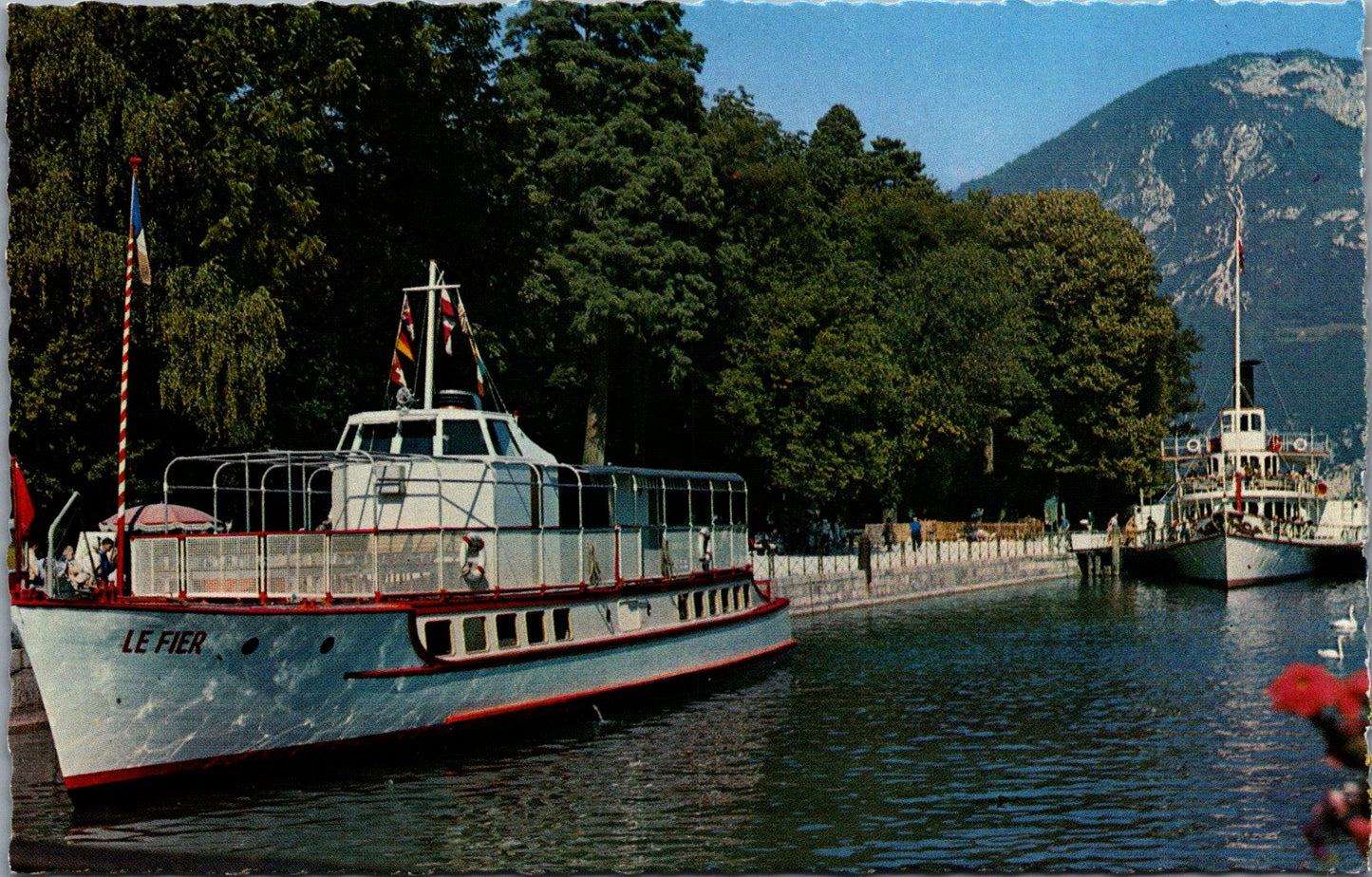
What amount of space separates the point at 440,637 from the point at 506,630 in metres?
1.77

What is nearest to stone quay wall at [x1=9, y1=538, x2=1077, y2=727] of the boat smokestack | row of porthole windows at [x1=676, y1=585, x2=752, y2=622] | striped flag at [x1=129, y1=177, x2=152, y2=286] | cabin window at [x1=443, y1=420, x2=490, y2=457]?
row of porthole windows at [x1=676, y1=585, x2=752, y2=622]

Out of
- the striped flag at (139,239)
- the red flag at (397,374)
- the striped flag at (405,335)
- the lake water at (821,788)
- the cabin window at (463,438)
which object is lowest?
the lake water at (821,788)

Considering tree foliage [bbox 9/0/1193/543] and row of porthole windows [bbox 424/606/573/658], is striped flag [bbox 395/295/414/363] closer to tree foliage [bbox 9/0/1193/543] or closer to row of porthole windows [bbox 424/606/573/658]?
row of porthole windows [bbox 424/606/573/658]

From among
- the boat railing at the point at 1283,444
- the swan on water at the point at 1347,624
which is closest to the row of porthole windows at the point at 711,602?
the swan on water at the point at 1347,624

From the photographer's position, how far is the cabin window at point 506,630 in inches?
920

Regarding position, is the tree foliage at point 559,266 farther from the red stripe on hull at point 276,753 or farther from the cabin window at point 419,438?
the red stripe on hull at point 276,753

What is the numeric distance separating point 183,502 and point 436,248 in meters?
10.4

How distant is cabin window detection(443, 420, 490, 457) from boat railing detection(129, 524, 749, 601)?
68.2 inches

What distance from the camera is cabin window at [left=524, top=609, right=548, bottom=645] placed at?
24188 millimetres

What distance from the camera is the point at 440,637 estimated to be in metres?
22.0

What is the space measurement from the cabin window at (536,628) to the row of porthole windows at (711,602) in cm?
543

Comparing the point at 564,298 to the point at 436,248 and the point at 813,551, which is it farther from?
the point at 813,551

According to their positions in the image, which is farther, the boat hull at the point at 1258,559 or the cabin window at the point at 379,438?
the boat hull at the point at 1258,559

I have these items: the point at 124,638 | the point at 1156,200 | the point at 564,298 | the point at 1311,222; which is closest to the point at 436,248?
the point at 564,298
